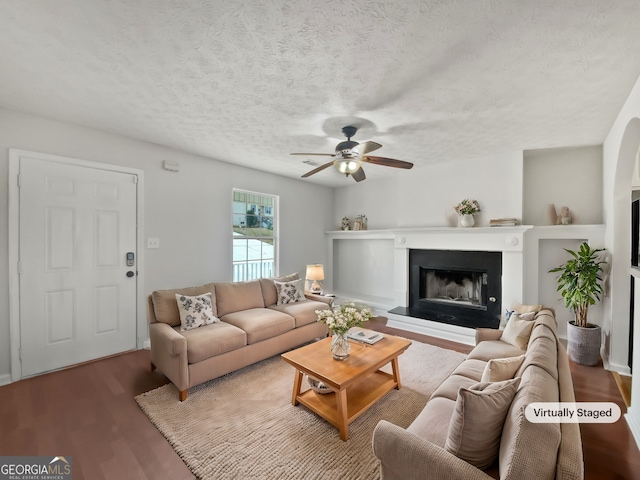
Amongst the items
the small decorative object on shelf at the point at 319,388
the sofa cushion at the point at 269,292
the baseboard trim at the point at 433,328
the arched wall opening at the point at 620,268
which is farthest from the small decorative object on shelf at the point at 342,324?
the arched wall opening at the point at 620,268

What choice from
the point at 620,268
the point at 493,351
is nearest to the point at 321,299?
the point at 493,351

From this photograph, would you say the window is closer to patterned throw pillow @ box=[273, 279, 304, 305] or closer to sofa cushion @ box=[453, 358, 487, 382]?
patterned throw pillow @ box=[273, 279, 304, 305]

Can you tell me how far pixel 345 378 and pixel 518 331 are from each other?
1.73 meters

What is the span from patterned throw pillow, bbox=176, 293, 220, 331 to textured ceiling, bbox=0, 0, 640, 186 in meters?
1.84

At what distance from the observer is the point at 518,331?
2596mm

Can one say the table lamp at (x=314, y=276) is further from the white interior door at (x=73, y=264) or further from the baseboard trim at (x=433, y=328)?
the white interior door at (x=73, y=264)

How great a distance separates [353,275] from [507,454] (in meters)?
5.01

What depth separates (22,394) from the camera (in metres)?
2.49

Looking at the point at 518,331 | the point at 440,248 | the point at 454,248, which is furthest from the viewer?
the point at 440,248

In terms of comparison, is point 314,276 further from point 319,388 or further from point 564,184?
point 564,184

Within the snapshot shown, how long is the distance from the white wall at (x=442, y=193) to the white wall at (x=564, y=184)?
38cm

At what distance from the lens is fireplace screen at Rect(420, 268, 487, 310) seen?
4.39 meters

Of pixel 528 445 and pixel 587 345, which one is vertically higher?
pixel 528 445

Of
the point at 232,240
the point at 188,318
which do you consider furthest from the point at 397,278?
the point at 188,318
